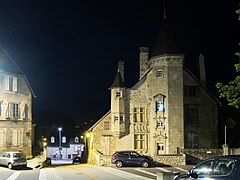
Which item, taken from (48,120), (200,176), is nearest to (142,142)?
(200,176)

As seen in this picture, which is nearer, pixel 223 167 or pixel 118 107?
pixel 223 167

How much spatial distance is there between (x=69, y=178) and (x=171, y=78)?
73.1 feet

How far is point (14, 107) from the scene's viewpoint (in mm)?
47312

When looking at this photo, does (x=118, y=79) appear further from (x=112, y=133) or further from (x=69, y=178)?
(x=69, y=178)

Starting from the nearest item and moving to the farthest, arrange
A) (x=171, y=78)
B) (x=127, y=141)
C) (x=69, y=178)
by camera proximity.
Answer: (x=69, y=178) < (x=171, y=78) < (x=127, y=141)

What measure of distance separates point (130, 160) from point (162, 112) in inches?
349

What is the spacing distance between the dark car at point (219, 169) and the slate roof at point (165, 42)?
32143mm

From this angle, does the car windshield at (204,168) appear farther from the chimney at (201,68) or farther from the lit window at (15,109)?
the chimney at (201,68)

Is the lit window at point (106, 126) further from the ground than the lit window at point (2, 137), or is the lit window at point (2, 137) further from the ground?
the lit window at point (106, 126)

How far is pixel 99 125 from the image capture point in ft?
164

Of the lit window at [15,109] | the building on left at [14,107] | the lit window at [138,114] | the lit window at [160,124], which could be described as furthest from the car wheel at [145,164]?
the lit window at [15,109]

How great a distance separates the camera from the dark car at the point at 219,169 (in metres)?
12.9

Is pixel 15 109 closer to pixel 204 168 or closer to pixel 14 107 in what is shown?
pixel 14 107

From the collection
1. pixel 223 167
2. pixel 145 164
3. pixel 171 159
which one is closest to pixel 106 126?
pixel 171 159
